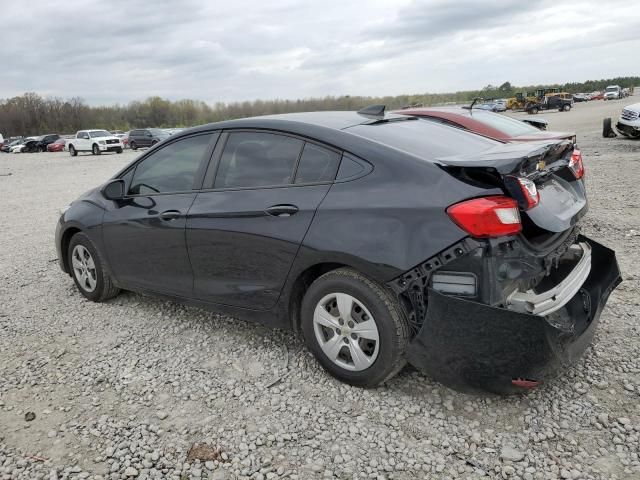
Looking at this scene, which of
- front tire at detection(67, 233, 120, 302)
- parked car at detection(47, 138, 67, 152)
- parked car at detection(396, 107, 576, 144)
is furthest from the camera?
parked car at detection(47, 138, 67, 152)

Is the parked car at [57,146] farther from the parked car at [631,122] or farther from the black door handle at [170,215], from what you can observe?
the black door handle at [170,215]

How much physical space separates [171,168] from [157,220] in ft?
1.38

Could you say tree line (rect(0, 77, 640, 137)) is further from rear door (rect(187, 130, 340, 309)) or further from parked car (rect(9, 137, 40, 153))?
rear door (rect(187, 130, 340, 309))

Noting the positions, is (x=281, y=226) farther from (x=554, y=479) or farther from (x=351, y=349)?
(x=554, y=479)

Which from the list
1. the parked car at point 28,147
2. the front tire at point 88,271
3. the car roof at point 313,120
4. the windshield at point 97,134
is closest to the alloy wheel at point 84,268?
the front tire at point 88,271

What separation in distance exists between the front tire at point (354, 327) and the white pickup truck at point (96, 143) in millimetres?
36566

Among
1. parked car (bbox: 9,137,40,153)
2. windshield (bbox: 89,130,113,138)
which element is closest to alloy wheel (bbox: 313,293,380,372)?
windshield (bbox: 89,130,113,138)

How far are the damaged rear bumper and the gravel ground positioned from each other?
29 centimetres

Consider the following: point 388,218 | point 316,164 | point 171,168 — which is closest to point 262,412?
point 388,218

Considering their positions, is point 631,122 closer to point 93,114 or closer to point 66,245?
point 66,245

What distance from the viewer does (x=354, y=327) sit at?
2.95 metres

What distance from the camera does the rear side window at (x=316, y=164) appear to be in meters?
3.10

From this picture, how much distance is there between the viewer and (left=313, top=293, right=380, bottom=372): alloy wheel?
2906 millimetres

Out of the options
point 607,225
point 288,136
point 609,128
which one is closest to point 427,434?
point 288,136
